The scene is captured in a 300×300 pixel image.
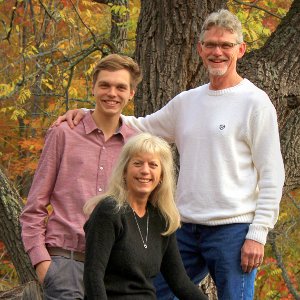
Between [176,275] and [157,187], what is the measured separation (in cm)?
43

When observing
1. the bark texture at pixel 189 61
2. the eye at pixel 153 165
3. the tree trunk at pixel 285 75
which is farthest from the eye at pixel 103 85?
the tree trunk at pixel 285 75

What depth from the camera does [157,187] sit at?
3598 millimetres

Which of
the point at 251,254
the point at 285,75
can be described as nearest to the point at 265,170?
the point at 251,254

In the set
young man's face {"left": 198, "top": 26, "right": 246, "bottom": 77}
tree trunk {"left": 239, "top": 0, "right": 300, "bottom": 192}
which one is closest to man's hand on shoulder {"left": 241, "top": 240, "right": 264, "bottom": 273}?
young man's face {"left": 198, "top": 26, "right": 246, "bottom": 77}

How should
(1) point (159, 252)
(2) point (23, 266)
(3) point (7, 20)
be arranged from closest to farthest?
(1) point (159, 252) → (2) point (23, 266) → (3) point (7, 20)

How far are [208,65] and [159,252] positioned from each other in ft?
3.37

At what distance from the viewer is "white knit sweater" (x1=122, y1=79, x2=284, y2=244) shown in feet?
12.4

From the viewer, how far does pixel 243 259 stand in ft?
12.5

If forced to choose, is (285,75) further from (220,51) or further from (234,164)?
(234,164)

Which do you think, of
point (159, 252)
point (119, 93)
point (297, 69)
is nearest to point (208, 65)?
point (119, 93)

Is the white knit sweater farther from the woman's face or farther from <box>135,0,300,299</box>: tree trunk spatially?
<box>135,0,300,299</box>: tree trunk

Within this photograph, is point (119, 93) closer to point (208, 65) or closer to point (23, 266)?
point (208, 65)

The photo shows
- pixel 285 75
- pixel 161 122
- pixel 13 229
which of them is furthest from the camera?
pixel 13 229

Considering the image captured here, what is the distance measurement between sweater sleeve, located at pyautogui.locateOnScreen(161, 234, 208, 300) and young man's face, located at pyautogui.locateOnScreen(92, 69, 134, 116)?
69 cm
